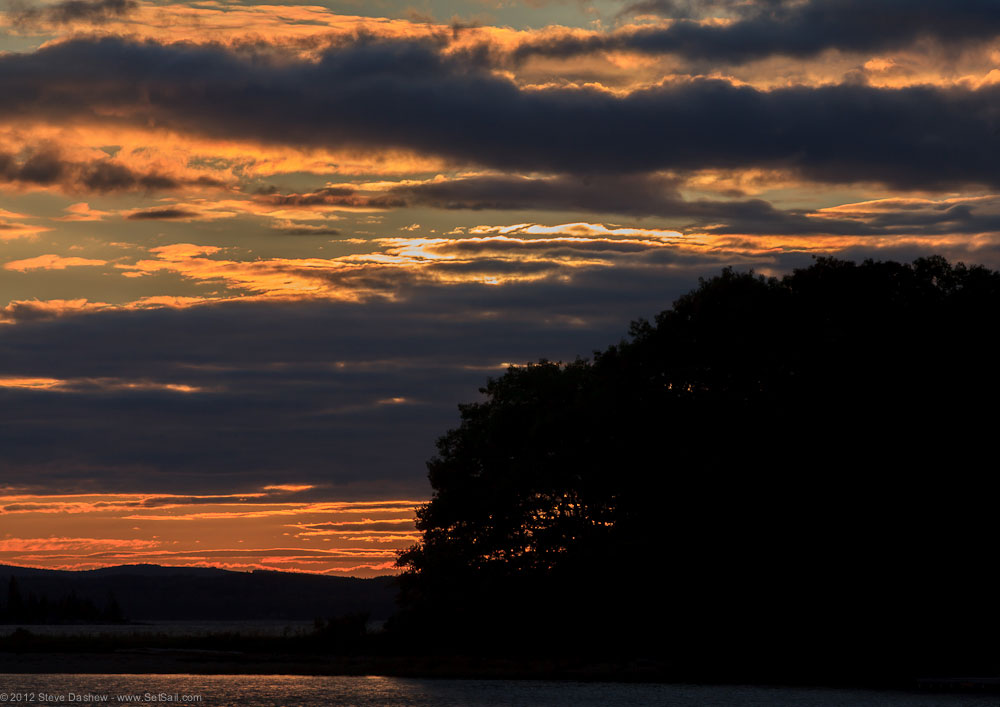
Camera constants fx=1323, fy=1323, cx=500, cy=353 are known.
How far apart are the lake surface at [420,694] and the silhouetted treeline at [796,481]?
502 cm

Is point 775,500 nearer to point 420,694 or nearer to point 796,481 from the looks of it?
point 796,481

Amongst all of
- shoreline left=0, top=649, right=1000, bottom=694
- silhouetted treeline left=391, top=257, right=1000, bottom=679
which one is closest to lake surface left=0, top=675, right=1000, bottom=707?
shoreline left=0, top=649, right=1000, bottom=694

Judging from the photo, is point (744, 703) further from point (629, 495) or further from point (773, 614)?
point (629, 495)

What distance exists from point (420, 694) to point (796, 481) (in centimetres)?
2179

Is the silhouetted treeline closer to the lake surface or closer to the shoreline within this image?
the shoreline

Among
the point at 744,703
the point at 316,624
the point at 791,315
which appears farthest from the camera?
the point at 316,624

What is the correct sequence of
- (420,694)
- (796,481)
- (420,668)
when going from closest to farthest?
(420,694)
(796,481)
(420,668)

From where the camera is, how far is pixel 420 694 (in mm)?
64625

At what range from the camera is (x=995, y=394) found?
6681cm

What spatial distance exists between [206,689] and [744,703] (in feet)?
90.3

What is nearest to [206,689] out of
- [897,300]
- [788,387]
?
[788,387]

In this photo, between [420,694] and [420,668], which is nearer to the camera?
[420,694]

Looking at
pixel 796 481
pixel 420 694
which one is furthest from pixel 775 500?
pixel 420 694

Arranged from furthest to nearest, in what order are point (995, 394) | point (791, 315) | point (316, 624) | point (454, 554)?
1. point (316, 624)
2. point (454, 554)
3. point (791, 315)
4. point (995, 394)
